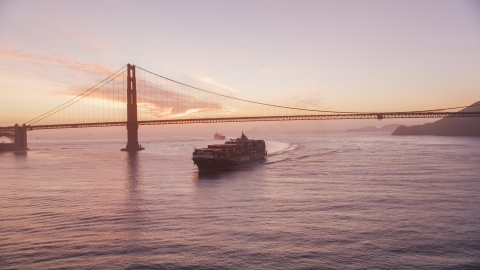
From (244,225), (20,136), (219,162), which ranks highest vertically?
(20,136)

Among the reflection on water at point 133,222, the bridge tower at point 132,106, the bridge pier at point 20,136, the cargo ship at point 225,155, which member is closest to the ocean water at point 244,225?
the reflection on water at point 133,222

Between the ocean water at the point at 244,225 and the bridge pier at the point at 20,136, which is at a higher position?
the bridge pier at the point at 20,136

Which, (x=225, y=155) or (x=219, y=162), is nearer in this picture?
(x=219, y=162)

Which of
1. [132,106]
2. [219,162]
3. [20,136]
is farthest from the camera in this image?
[20,136]

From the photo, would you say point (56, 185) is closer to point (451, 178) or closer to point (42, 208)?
point (42, 208)

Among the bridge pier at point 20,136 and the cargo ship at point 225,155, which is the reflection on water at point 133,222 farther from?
the bridge pier at point 20,136

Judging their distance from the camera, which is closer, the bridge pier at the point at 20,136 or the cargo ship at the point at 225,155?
the cargo ship at the point at 225,155

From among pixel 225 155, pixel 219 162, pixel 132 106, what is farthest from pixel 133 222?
pixel 132 106

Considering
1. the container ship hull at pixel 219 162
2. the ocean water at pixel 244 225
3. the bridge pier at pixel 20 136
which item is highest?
the bridge pier at pixel 20 136

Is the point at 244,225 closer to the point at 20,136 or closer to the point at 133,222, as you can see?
the point at 133,222
